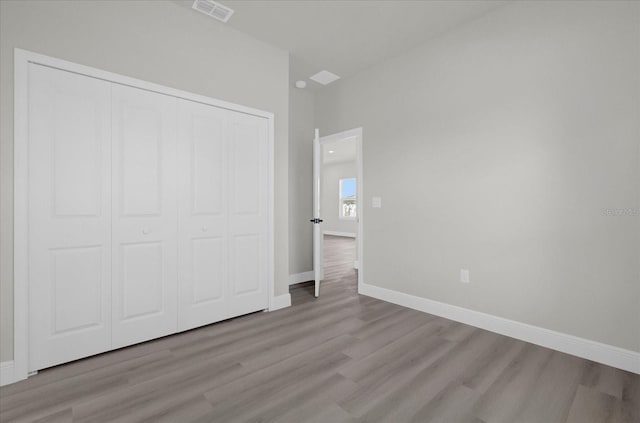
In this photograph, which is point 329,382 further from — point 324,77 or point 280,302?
point 324,77

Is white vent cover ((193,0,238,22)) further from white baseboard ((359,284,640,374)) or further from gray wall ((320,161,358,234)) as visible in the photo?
gray wall ((320,161,358,234))

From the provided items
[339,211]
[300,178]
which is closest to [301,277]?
[300,178]

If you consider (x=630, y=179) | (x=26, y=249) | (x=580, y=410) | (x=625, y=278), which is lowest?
(x=580, y=410)

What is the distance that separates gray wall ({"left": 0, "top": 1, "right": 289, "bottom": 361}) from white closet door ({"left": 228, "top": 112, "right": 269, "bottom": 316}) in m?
0.19

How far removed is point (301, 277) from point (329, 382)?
2.74 metres

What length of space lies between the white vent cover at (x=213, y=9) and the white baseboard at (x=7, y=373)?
10.2ft

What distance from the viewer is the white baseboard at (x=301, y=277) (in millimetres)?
4555

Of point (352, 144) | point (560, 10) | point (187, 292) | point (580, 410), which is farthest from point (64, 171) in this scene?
point (352, 144)

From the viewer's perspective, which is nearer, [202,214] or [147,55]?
[147,55]

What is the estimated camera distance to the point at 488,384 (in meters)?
1.95

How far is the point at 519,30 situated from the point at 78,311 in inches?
170

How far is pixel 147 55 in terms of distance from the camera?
8.34ft

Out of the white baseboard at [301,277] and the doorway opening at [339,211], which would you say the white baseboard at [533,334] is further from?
the white baseboard at [301,277]

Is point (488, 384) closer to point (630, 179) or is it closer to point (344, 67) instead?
point (630, 179)
